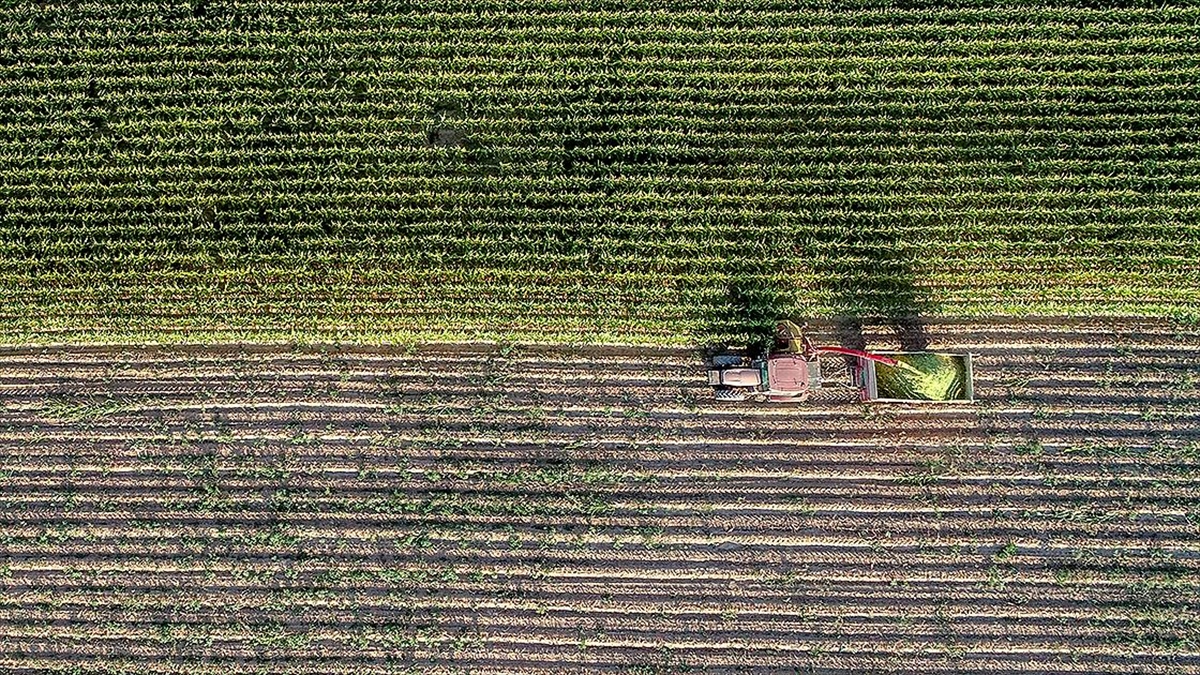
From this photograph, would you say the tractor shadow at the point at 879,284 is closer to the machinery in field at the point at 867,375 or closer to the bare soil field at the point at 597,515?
the bare soil field at the point at 597,515

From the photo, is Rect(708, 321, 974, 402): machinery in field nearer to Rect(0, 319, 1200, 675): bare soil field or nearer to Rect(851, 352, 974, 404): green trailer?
Rect(851, 352, 974, 404): green trailer

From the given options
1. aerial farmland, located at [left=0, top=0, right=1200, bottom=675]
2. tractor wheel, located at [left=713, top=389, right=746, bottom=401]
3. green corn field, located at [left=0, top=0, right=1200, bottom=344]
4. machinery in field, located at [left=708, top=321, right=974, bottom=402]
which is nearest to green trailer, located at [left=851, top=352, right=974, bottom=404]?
machinery in field, located at [left=708, top=321, right=974, bottom=402]

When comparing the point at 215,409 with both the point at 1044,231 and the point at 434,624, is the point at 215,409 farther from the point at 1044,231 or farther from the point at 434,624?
the point at 1044,231

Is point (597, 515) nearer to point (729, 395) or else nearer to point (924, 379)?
point (729, 395)

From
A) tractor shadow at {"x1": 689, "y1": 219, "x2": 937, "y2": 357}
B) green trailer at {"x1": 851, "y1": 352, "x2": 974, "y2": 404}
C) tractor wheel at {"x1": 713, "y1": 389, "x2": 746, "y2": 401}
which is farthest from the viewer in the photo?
tractor shadow at {"x1": 689, "y1": 219, "x2": 937, "y2": 357}

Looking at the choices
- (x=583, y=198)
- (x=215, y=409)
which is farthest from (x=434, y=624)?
(x=583, y=198)

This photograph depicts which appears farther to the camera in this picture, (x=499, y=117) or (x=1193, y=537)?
(x=499, y=117)
